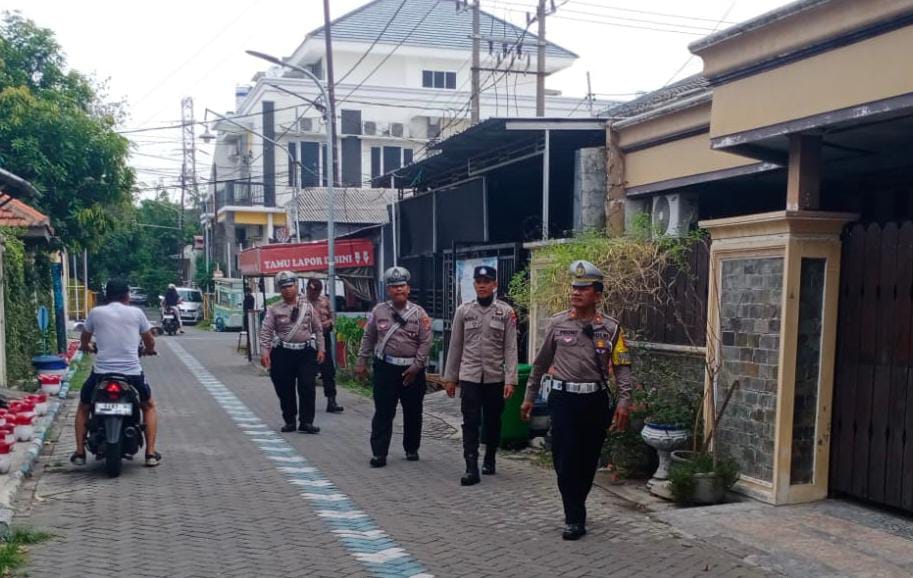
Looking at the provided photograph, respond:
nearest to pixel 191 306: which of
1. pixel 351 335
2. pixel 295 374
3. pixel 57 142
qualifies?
pixel 57 142

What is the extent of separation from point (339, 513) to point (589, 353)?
2260 mm

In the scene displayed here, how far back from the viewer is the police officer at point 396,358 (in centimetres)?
834

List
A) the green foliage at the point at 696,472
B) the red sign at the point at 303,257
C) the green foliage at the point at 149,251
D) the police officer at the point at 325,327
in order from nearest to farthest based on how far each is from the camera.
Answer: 1. the green foliage at the point at 696,472
2. the police officer at the point at 325,327
3. the red sign at the point at 303,257
4. the green foliage at the point at 149,251

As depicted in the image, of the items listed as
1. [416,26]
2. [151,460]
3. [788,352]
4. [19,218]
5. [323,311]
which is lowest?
[151,460]

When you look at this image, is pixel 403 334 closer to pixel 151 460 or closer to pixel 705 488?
pixel 151 460

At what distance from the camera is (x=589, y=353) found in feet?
19.7

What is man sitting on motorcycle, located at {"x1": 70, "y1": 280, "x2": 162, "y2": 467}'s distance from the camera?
25.2ft

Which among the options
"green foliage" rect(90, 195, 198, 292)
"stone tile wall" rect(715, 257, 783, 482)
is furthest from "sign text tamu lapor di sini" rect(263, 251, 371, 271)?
"green foliage" rect(90, 195, 198, 292)

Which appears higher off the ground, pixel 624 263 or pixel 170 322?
pixel 624 263

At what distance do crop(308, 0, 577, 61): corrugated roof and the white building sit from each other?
0.06 metres

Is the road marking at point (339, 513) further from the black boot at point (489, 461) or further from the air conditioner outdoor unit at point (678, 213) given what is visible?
the air conditioner outdoor unit at point (678, 213)

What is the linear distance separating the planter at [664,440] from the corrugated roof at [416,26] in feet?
122

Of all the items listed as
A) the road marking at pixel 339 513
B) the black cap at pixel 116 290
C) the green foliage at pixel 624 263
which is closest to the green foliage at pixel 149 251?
the road marking at pixel 339 513

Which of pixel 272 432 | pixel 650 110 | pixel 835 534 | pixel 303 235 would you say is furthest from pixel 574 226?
pixel 303 235
